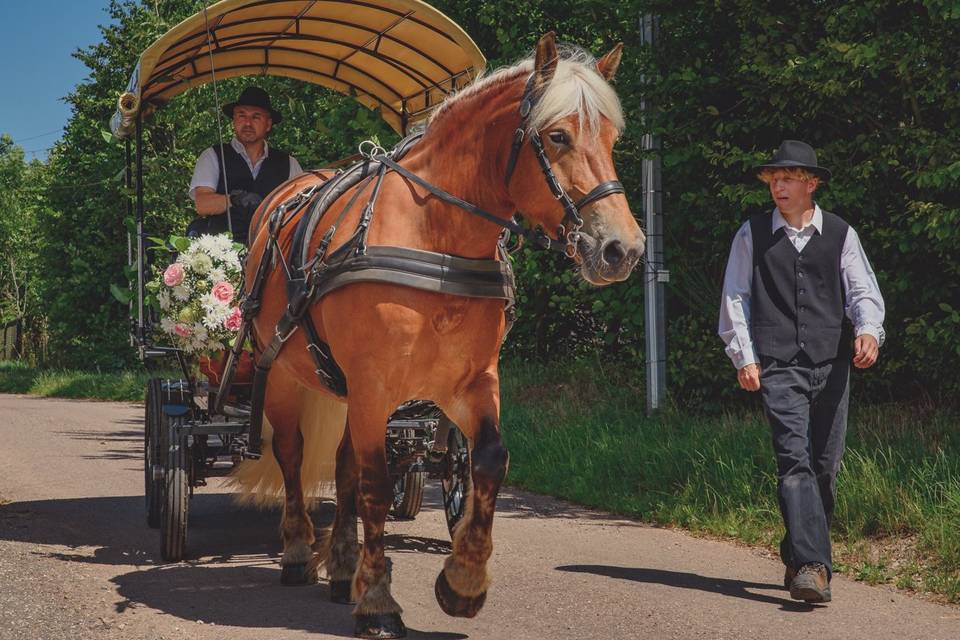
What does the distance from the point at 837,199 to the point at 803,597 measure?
3443 millimetres

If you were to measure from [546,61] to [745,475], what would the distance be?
380 centimetres

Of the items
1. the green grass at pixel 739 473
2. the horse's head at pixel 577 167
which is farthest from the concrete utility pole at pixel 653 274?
the horse's head at pixel 577 167

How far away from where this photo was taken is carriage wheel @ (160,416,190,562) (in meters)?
5.92

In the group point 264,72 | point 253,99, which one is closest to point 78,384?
point 264,72

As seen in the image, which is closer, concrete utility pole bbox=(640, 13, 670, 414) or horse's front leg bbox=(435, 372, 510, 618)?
horse's front leg bbox=(435, 372, 510, 618)

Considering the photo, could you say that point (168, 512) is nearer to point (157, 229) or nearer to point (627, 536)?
point (627, 536)

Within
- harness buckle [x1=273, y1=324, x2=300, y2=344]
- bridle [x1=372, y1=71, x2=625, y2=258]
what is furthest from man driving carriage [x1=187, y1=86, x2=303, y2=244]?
bridle [x1=372, y1=71, x2=625, y2=258]

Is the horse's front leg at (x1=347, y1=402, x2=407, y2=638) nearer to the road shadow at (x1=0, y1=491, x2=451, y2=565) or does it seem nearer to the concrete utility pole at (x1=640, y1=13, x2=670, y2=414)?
the road shadow at (x1=0, y1=491, x2=451, y2=565)

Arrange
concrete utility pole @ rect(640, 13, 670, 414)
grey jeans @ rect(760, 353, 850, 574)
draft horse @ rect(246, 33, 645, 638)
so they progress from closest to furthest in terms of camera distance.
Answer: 1. draft horse @ rect(246, 33, 645, 638)
2. grey jeans @ rect(760, 353, 850, 574)
3. concrete utility pole @ rect(640, 13, 670, 414)

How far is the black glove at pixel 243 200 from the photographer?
7.13 metres

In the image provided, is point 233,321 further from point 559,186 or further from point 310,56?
point 559,186

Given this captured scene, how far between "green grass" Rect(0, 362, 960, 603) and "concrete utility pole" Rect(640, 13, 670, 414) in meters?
0.31

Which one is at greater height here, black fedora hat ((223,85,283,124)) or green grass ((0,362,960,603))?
black fedora hat ((223,85,283,124))

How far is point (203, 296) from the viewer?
6.42 m
